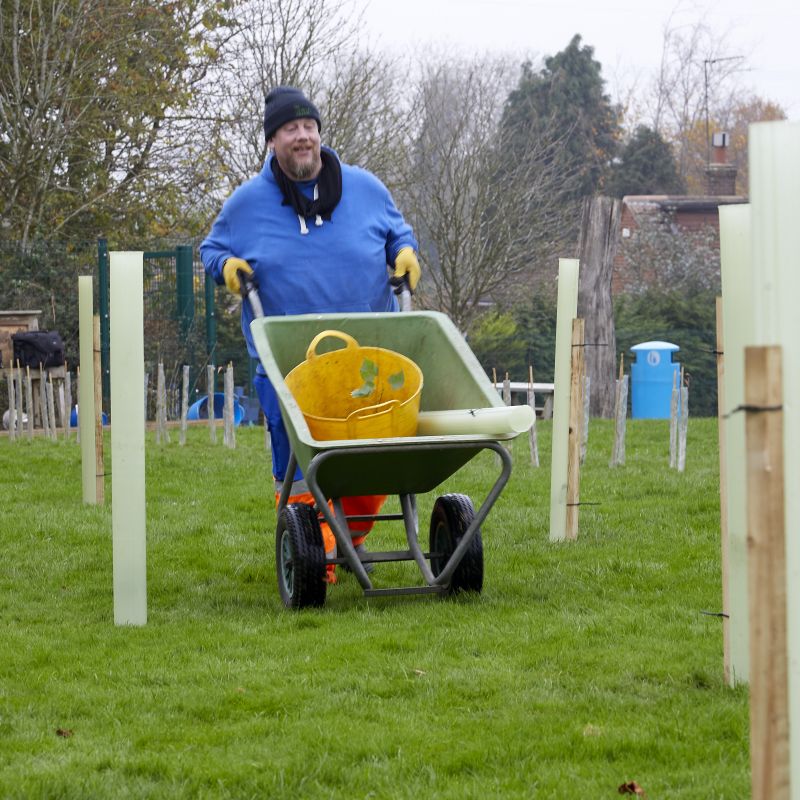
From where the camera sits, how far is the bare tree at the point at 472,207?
2256 centimetres

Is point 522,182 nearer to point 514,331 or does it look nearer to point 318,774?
point 514,331

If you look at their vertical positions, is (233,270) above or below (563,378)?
above

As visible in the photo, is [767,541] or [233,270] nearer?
[767,541]

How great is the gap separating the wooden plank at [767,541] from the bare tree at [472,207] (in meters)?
19.4

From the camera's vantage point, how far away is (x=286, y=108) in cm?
584

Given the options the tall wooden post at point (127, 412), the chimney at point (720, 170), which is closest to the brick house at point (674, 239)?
the chimney at point (720, 170)

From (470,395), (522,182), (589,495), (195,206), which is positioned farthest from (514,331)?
(470,395)

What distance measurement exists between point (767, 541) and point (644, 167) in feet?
128

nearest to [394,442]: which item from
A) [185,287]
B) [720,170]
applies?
[185,287]

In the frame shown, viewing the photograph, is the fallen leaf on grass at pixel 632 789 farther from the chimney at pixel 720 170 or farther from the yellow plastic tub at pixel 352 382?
the chimney at pixel 720 170

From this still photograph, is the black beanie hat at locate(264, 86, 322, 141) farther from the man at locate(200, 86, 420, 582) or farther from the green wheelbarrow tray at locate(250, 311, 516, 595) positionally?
the green wheelbarrow tray at locate(250, 311, 516, 595)

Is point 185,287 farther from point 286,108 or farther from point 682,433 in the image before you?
point 286,108

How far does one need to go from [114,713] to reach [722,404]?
1877mm

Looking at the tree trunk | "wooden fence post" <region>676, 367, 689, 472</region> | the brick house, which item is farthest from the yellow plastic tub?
the brick house
